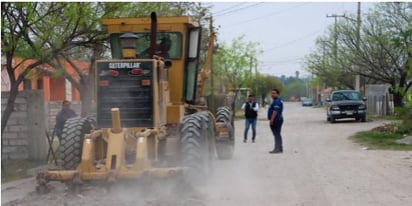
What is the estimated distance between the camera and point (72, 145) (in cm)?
1141

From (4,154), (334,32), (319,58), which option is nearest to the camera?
(4,154)

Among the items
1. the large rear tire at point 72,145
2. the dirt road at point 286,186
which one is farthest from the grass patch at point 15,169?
the large rear tire at point 72,145

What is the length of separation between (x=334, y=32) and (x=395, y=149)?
2348cm

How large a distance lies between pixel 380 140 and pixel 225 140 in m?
7.58

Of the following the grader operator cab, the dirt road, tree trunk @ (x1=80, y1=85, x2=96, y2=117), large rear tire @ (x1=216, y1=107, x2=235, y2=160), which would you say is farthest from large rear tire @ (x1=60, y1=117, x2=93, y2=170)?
tree trunk @ (x1=80, y1=85, x2=96, y2=117)

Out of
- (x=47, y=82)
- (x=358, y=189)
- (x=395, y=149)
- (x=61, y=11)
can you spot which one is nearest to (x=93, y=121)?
(x=61, y=11)

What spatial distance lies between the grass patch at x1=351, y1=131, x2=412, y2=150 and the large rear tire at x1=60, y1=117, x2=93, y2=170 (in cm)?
1070

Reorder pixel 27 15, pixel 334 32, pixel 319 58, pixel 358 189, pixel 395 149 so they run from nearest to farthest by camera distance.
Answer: pixel 358 189
pixel 27 15
pixel 395 149
pixel 334 32
pixel 319 58

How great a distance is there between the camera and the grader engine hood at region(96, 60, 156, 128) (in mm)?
10883

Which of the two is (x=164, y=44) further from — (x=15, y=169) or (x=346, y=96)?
(x=346, y=96)

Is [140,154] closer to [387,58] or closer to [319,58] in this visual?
[387,58]

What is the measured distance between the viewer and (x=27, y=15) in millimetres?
13297

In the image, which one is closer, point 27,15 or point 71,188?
point 71,188

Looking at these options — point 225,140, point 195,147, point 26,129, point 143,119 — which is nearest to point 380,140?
point 225,140
